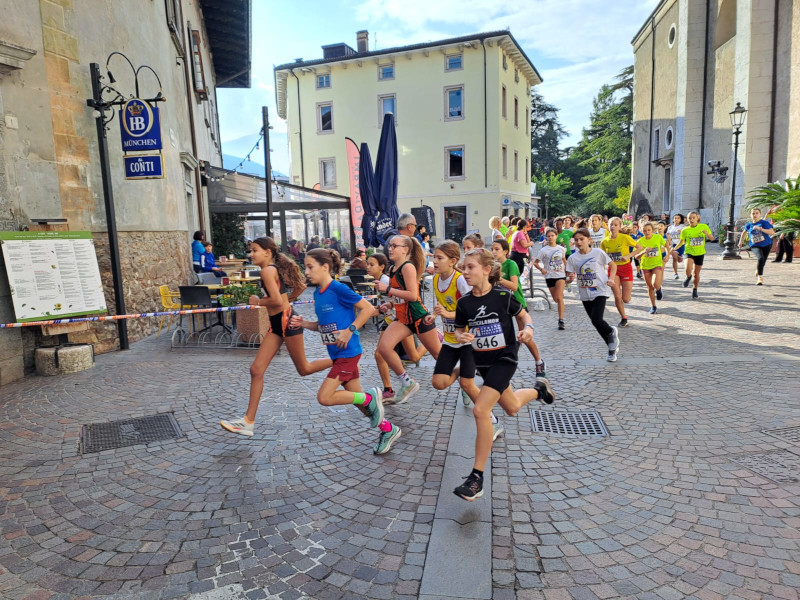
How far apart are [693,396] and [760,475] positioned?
1.78 metres

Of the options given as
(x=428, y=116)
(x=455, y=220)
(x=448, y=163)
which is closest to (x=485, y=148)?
(x=448, y=163)

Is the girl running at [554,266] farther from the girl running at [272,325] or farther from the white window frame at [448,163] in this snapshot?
the white window frame at [448,163]

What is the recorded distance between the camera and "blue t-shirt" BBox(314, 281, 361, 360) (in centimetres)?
436

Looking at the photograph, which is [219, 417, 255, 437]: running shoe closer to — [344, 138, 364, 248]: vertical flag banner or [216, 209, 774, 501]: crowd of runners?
[216, 209, 774, 501]: crowd of runners

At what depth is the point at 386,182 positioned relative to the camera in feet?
34.4

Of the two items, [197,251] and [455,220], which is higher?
[455,220]

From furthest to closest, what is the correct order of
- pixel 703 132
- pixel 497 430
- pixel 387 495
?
1. pixel 703 132
2. pixel 497 430
3. pixel 387 495

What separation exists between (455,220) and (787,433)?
3050cm

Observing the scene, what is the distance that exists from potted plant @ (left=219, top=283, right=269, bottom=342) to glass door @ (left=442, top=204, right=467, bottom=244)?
26418mm

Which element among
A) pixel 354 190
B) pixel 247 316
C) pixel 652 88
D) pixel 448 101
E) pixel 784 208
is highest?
pixel 652 88

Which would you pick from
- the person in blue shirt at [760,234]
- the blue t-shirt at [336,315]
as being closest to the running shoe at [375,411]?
the blue t-shirt at [336,315]

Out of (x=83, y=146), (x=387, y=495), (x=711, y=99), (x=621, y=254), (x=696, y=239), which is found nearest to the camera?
(x=387, y=495)

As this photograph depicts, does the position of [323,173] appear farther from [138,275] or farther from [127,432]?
[127,432]

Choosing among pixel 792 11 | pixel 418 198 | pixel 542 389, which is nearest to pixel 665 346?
pixel 542 389
